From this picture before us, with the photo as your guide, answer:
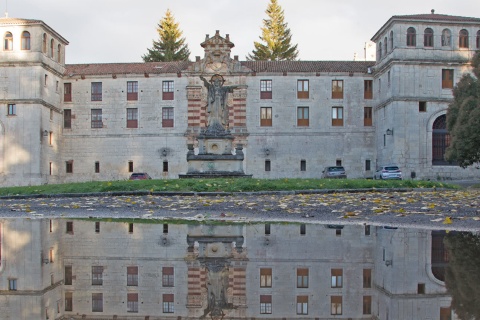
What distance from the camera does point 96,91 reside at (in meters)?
48.7

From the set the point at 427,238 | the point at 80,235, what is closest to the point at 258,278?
the point at 427,238

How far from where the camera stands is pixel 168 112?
4834 centimetres

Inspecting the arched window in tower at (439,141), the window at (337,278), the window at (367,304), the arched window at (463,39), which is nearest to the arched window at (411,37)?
the arched window at (463,39)

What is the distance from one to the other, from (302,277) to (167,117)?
144 feet

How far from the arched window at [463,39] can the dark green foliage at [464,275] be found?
3991 centimetres

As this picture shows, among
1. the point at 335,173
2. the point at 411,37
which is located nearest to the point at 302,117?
the point at 335,173

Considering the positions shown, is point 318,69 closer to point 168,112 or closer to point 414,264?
point 168,112

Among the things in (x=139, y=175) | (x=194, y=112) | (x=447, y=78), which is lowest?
(x=139, y=175)

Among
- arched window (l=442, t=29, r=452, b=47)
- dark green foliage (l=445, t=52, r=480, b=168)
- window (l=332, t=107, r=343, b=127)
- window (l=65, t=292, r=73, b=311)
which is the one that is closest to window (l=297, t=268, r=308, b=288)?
window (l=65, t=292, r=73, b=311)

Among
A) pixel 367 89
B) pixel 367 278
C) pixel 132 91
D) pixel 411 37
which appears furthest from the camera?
pixel 132 91

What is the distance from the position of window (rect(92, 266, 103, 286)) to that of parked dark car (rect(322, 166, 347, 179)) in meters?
39.0

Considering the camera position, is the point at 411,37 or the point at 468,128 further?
the point at 411,37

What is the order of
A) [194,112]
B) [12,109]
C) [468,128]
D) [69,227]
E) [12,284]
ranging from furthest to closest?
[194,112], [12,109], [468,128], [69,227], [12,284]

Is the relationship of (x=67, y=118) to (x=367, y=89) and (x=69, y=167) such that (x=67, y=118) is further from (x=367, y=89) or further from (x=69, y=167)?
(x=367, y=89)
